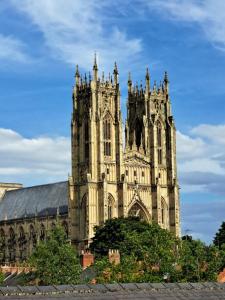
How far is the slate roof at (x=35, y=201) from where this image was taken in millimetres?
154875

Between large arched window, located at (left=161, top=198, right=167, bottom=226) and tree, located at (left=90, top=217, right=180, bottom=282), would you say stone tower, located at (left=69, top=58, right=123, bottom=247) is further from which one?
large arched window, located at (left=161, top=198, right=167, bottom=226)

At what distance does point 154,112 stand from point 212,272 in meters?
81.5

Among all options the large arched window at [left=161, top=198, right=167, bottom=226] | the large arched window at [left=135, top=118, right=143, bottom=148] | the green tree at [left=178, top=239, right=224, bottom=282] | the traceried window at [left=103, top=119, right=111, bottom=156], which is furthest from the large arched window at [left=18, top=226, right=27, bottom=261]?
the green tree at [left=178, top=239, right=224, bottom=282]

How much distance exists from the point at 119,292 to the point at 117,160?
340 ft

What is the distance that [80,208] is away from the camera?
455ft

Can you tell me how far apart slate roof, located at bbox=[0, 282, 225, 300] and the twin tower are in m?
93.9

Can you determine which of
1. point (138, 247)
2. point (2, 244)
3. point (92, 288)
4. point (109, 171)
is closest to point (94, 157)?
point (109, 171)

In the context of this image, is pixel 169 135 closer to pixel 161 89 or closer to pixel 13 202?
pixel 161 89

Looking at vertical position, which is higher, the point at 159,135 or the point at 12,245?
the point at 159,135

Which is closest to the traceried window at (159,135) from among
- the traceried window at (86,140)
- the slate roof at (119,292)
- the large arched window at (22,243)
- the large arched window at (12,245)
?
the traceried window at (86,140)

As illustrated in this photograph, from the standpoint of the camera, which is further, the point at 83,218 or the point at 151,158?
the point at 151,158

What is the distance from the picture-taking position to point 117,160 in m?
141

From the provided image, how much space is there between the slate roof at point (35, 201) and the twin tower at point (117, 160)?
36.2ft

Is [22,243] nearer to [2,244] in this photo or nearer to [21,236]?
[21,236]
